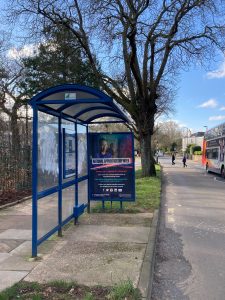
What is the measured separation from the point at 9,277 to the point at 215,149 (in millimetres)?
26248

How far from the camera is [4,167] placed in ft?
42.7

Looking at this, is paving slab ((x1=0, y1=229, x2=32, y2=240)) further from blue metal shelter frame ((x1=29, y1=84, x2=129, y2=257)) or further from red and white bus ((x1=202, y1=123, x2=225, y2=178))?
red and white bus ((x1=202, y1=123, x2=225, y2=178))

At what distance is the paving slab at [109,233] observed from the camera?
23.6 feet

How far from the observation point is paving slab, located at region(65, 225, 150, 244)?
719cm

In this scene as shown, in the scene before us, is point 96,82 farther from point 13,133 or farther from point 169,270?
point 169,270

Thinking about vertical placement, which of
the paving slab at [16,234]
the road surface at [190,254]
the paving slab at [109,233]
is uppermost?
the paving slab at [16,234]

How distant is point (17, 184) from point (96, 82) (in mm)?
11598

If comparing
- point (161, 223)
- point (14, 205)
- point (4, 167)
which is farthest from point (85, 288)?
point (4, 167)

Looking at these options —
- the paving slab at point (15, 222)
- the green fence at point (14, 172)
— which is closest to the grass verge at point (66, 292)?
the paving slab at point (15, 222)

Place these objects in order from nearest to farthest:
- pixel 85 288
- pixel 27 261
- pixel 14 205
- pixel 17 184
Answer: pixel 85 288 → pixel 27 261 → pixel 14 205 → pixel 17 184

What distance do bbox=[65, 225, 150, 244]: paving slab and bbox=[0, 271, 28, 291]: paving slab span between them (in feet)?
6.60

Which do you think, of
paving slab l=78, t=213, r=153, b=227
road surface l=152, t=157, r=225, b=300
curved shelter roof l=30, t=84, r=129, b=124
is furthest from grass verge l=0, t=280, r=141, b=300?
paving slab l=78, t=213, r=153, b=227

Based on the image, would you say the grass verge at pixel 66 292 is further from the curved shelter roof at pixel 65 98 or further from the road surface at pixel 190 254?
the curved shelter roof at pixel 65 98

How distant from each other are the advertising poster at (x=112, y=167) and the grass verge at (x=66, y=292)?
5.16 meters
